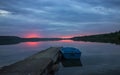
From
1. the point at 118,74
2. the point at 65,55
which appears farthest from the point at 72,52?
the point at 118,74

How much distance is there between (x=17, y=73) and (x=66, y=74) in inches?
211

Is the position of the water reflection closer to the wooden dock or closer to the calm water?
the calm water

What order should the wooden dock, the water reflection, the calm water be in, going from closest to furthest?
1. the wooden dock
2. the calm water
3. the water reflection

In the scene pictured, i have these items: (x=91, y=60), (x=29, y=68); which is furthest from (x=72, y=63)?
(x=29, y=68)

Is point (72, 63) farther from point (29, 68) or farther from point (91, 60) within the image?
point (29, 68)

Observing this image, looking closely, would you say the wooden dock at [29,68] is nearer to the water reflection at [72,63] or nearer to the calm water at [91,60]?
the calm water at [91,60]

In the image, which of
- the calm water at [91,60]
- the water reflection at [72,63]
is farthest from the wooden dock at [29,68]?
the water reflection at [72,63]

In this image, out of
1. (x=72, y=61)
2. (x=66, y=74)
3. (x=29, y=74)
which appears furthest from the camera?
(x=72, y=61)

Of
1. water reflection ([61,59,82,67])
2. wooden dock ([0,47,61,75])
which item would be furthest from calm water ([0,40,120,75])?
wooden dock ([0,47,61,75])

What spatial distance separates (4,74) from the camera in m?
14.8

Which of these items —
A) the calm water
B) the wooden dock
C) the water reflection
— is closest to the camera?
the wooden dock

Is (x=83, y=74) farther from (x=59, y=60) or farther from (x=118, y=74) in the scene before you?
(x=59, y=60)

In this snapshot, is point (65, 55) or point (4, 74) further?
point (65, 55)

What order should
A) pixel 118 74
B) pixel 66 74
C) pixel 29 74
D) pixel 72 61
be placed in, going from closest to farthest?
pixel 29 74 → pixel 118 74 → pixel 66 74 → pixel 72 61
